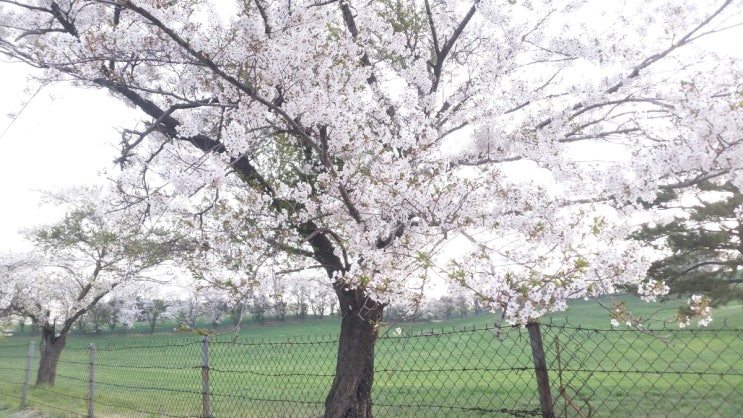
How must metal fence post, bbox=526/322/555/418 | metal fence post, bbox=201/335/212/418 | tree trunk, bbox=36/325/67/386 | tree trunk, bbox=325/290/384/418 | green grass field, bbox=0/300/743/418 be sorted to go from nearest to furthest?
metal fence post, bbox=526/322/555/418
green grass field, bbox=0/300/743/418
metal fence post, bbox=201/335/212/418
tree trunk, bbox=325/290/384/418
tree trunk, bbox=36/325/67/386

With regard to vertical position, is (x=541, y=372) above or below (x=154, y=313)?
below

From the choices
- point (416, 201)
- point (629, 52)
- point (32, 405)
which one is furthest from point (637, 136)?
point (32, 405)

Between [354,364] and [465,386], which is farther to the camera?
[354,364]

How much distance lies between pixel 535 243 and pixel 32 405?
9.62 m

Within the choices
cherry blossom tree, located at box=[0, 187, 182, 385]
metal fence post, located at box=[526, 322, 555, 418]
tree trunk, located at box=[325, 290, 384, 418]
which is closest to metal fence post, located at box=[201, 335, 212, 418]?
tree trunk, located at box=[325, 290, 384, 418]

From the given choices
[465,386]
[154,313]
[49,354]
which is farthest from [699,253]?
[154,313]

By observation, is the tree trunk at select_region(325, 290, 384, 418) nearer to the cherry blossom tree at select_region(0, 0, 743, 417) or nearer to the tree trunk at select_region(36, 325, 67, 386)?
the cherry blossom tree at select_region(0, 0, 743, 417)

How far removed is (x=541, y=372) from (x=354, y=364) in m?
3.10

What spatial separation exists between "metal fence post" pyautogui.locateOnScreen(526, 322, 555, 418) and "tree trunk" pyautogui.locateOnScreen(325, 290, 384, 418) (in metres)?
2.35

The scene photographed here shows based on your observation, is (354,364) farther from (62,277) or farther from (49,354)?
(62,277)

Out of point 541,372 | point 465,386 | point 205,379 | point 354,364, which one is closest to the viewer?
point 541,372

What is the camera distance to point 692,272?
16750mm

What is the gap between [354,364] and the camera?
5746 millimetres

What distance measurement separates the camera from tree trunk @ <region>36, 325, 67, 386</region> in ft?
50.3
